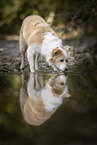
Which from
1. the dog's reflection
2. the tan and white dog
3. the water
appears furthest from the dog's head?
the water

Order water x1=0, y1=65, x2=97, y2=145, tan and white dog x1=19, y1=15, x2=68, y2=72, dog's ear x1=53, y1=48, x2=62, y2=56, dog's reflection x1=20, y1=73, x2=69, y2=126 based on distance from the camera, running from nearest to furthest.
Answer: water x1=0, y1=65, x2=97, y2=145 → dog's reflection x1=20, y1=73, x2=69, y2=126 → dog's ear x1=53, y1=48, x2=62, y2=56 → tan and white dog x1=19, y1=15, x2=68, y2=72

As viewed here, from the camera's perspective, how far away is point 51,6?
13.9 m

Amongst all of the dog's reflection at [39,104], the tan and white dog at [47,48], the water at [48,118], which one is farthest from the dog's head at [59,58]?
the water at [48,118]

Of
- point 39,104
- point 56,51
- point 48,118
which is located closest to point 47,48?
point 56,51

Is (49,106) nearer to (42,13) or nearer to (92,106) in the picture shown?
(92,106)

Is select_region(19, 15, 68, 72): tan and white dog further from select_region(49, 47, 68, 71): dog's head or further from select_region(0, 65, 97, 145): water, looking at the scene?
select_region(0, 65, 97, 145): water

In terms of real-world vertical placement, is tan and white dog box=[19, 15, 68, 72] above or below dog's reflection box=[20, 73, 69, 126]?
above

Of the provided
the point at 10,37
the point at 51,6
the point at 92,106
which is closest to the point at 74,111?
the point at 92,106

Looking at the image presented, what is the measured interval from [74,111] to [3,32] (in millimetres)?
16607

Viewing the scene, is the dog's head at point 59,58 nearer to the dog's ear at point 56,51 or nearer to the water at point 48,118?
the dog's ear at point 56,51

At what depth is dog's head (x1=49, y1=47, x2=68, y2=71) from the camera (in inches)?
200

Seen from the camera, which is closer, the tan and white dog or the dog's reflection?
the dog's reflection

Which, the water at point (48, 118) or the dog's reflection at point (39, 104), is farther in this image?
the dog's reflection at point (39, 104)

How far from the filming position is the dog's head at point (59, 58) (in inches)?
200
